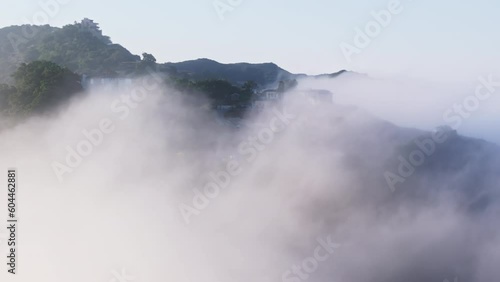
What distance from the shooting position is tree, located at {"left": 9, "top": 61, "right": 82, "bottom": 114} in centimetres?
2622

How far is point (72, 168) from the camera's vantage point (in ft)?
65.0

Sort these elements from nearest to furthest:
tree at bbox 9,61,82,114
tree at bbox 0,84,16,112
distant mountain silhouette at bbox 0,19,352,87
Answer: tree at bbox 9,61,82,114 → tree at bbox 0,84,16,112 → distant mountain silhouette at bbox 0,19,352,87

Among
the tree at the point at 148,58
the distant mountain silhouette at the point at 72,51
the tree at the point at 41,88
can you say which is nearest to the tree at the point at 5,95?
the tree at the point at 41,88

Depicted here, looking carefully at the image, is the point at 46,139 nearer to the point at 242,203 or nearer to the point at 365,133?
the point at 242,203

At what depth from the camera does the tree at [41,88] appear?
86.0ft

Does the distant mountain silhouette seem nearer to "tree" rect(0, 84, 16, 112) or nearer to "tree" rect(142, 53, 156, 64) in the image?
"tree" rect(142, 53, 156, 64)

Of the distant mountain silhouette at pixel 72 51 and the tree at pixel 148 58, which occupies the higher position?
the distant mountain silhouette at pixel 72 51

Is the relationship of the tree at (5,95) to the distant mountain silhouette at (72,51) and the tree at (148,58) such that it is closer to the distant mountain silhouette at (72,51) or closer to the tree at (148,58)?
the distant mountain silhouette at (72,51)

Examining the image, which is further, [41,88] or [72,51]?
[72,51]

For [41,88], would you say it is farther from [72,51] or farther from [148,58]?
[72,51]

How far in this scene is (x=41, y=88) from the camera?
2728 cm

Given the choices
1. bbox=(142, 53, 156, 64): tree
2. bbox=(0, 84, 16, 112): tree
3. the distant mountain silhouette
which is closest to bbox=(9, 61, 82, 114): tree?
bbox=(0, 84, 16, 112): tree

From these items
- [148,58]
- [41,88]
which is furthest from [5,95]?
[148,58]

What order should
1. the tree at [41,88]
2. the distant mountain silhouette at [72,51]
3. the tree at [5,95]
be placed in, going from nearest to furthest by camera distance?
the tree at [41,88] → the tree at [5,95] → the distant mountain silhouette at [72,51]
